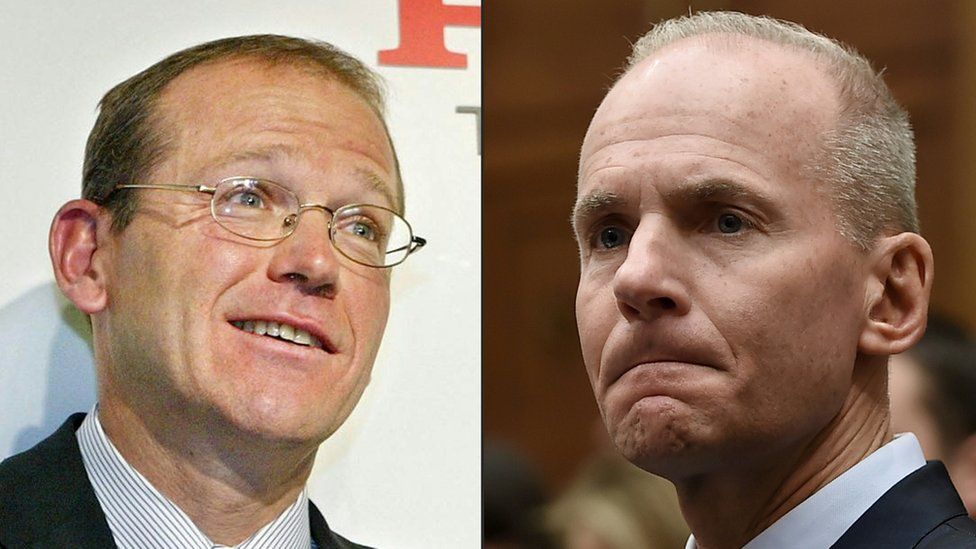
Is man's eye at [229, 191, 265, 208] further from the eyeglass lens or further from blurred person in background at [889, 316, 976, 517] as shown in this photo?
blurred person in background at [889, 316, 976, 517]

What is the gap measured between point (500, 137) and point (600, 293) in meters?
0.81

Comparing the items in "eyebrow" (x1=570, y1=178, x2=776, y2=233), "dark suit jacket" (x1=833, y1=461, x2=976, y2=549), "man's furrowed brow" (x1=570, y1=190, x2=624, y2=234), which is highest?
"eyebrow" (x1=570, y1=178, x2=776, y2=233)

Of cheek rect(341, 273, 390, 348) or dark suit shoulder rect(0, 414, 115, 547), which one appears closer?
dark suit shoulder rect(0, 414, 115, 547)

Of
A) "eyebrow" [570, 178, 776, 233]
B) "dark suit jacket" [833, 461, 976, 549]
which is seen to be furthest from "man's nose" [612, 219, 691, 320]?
"dark suit jacket" [833, 461, 976, 549]

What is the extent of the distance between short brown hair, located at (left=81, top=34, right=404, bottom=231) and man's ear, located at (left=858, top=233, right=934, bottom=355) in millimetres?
825

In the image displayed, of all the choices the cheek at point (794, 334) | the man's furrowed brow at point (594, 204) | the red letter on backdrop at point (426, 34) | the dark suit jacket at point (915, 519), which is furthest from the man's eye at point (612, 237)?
the red letter on backdrop at point (426, 34)

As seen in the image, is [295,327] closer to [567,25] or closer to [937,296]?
[567,25]

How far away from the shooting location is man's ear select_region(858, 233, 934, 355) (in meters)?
1.65

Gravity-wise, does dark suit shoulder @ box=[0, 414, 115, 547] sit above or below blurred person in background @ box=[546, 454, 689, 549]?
above

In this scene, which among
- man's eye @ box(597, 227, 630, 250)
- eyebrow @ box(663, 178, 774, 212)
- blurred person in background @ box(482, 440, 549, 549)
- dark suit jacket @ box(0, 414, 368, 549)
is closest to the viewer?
eyebrow @ box(663, 178, 774, 212)

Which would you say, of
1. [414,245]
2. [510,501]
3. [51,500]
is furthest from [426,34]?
[51,500]

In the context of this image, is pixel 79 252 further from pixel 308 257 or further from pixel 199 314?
pixel 308 257

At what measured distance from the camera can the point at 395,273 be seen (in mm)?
2209

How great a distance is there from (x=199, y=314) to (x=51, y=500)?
13.0 inches
